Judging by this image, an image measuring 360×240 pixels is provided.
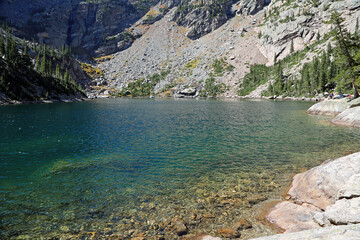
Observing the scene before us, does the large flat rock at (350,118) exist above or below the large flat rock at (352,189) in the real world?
above

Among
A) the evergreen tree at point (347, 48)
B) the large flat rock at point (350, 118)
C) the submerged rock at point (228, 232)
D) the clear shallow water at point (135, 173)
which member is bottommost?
the submerged rock at point (228, 232)

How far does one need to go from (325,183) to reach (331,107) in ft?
162

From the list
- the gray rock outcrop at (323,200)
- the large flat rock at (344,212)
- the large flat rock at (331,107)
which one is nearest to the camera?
the large flat rock at (344,212)

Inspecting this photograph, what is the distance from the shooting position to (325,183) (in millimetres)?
12062

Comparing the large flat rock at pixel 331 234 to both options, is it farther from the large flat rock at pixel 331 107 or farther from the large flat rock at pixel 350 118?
the large flat rock at pixel 331 107

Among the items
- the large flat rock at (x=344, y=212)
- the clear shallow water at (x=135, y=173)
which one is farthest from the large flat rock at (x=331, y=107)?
the large flat rock at (x=344, y=212)

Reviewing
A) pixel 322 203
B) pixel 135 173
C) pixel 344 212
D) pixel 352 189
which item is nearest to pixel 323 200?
pixel 322 203

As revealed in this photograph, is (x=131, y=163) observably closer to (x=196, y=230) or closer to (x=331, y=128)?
(x=196, y=230)

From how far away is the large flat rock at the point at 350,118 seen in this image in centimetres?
3559

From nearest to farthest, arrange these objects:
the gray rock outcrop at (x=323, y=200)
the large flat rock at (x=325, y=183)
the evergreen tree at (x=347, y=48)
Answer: the gray rock outcrop at (x=323, y=200), the large flat rock at (x=325, y=183), the evergreen tree at (x=347, y=48)

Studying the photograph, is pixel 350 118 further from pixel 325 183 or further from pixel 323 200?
pixel 323 200

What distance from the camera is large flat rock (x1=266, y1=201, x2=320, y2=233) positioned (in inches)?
386

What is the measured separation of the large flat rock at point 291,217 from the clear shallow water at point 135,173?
1.64 m

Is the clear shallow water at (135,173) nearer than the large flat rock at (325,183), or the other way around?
the clear shallow water at (135,173)
